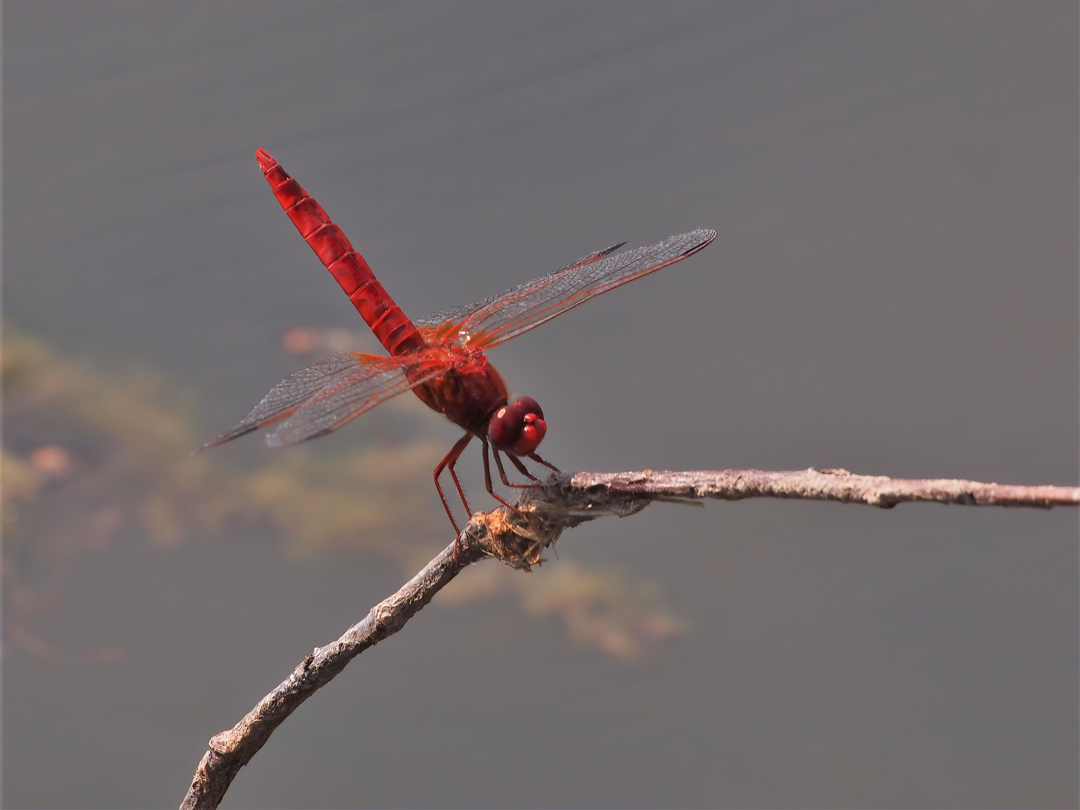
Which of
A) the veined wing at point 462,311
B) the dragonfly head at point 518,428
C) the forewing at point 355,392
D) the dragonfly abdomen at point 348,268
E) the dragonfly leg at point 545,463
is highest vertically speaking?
the dragonfly abdomen at point 348,268

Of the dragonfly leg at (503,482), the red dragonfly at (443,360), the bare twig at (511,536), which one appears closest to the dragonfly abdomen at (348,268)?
the red dragonfly at (443,360)

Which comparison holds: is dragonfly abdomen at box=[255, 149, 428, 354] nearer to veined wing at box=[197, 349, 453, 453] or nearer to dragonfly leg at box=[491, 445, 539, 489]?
veined wing at box=[197, 349, 453, 453]

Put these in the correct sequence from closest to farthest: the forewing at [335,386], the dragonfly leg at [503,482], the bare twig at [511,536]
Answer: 1. the bare twig at [511,536]
2. the dragonfly leg at [503,482]
3. the forewing at [335,386]

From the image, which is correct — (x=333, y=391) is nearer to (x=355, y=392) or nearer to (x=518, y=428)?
(x=355, y=392)

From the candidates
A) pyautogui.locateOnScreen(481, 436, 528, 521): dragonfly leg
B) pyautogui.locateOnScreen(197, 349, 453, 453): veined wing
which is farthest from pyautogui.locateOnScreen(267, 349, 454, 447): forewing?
pyautogui.locateOnScreen(481, 436, 528, 521): dragonfly leg

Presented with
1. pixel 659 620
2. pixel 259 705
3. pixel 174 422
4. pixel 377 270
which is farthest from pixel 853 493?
pixel 174 422

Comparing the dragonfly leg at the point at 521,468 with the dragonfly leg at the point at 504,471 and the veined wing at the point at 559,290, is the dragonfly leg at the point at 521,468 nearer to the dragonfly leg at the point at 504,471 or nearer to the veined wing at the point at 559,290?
the dragonfly leg at the point at 504,471

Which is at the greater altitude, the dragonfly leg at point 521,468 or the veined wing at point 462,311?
the veined wing at point 462,311

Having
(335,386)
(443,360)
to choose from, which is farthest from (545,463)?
(335,386)
